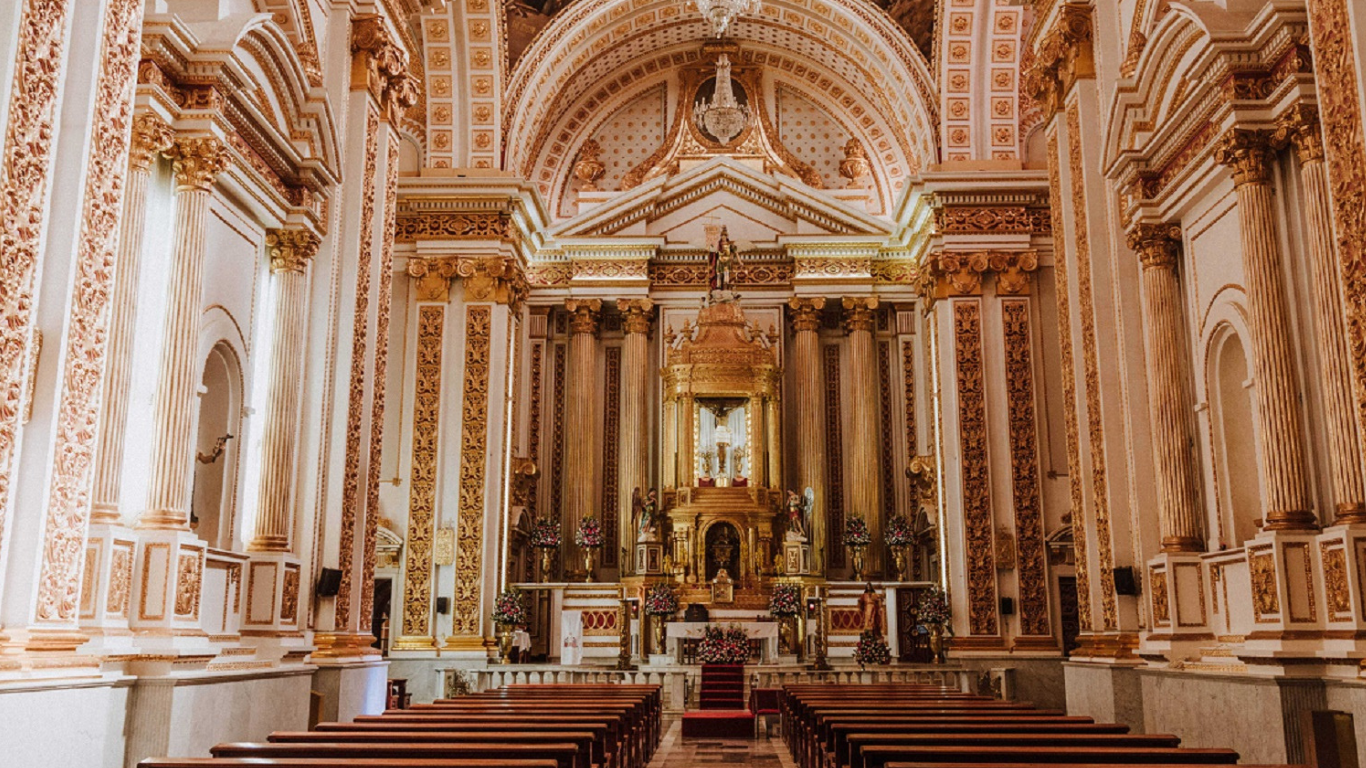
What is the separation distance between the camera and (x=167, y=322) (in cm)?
936

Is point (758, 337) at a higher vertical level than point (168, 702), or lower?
higher

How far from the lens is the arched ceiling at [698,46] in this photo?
20.9m

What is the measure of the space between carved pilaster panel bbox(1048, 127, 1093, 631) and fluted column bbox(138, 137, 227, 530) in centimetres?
876

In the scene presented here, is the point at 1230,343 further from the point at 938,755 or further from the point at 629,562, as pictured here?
the point at 629,562

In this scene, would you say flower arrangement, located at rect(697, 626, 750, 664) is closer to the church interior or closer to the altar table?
the church interior

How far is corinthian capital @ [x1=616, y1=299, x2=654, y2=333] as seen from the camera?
22484 mm

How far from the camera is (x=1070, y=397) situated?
511 inches

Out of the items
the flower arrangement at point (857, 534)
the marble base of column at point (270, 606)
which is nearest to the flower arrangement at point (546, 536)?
the flower arrangement at point (857, 534)

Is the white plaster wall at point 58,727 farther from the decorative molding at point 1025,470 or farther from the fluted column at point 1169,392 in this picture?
the decorative molding at point 1025,470

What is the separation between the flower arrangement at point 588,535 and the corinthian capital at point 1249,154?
1350 centimetres

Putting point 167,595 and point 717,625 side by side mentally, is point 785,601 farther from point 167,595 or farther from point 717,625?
point 167,595

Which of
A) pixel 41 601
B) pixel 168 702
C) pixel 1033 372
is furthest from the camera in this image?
pixel 1033 372

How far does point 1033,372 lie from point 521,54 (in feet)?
33.6

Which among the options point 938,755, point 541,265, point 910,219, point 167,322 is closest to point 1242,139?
point 938,755
